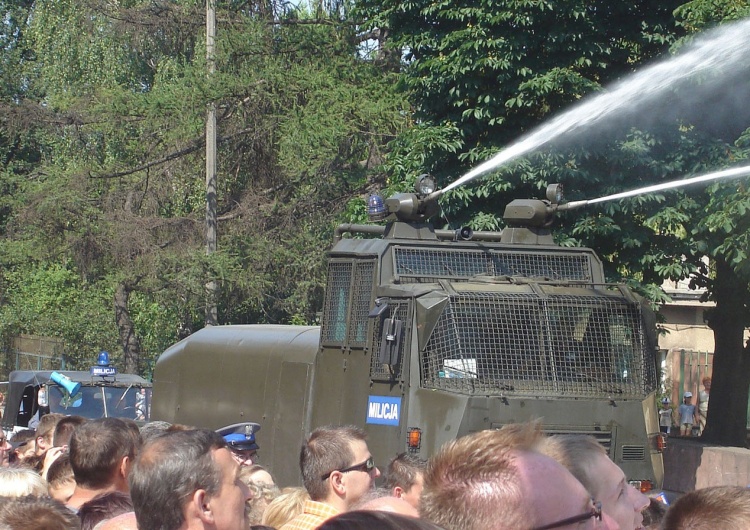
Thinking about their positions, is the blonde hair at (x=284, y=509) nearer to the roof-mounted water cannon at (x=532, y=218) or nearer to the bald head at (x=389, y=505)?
the bald head at (x=389, y=505)

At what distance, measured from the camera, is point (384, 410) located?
10.9 metres

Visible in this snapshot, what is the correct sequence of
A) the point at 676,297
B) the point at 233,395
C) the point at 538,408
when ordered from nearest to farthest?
the point at 538,408, the point at 233,395, the point at 676,297

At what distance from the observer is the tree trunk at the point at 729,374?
60.6 feet

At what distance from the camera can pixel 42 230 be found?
31.1m

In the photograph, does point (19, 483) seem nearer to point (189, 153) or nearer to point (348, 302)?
point (348, 302)

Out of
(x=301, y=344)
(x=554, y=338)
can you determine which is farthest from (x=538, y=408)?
(x=301, y=344)

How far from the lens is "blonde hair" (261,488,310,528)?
6.24 meters

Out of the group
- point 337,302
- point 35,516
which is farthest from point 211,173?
point 35,516

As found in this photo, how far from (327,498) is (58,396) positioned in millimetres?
14840

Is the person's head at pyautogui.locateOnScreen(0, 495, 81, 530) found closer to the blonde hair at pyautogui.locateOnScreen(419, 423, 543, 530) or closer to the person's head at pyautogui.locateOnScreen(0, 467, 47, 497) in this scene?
the person's head at pyautogui.locateOnScreen(0, 467, 47, 497)

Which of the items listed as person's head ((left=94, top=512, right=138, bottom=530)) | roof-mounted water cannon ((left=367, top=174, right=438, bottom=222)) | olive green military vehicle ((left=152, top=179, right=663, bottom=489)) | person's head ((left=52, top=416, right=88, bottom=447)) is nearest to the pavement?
olive green military vehicle ((left=152, top=179, right=663, bottom=489))

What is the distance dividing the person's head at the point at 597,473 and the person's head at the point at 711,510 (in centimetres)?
21

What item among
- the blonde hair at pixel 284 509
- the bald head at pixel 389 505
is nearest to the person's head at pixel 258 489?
the blonde hair at pixel 284 509

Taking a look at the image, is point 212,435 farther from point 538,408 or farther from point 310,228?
point 310,228
